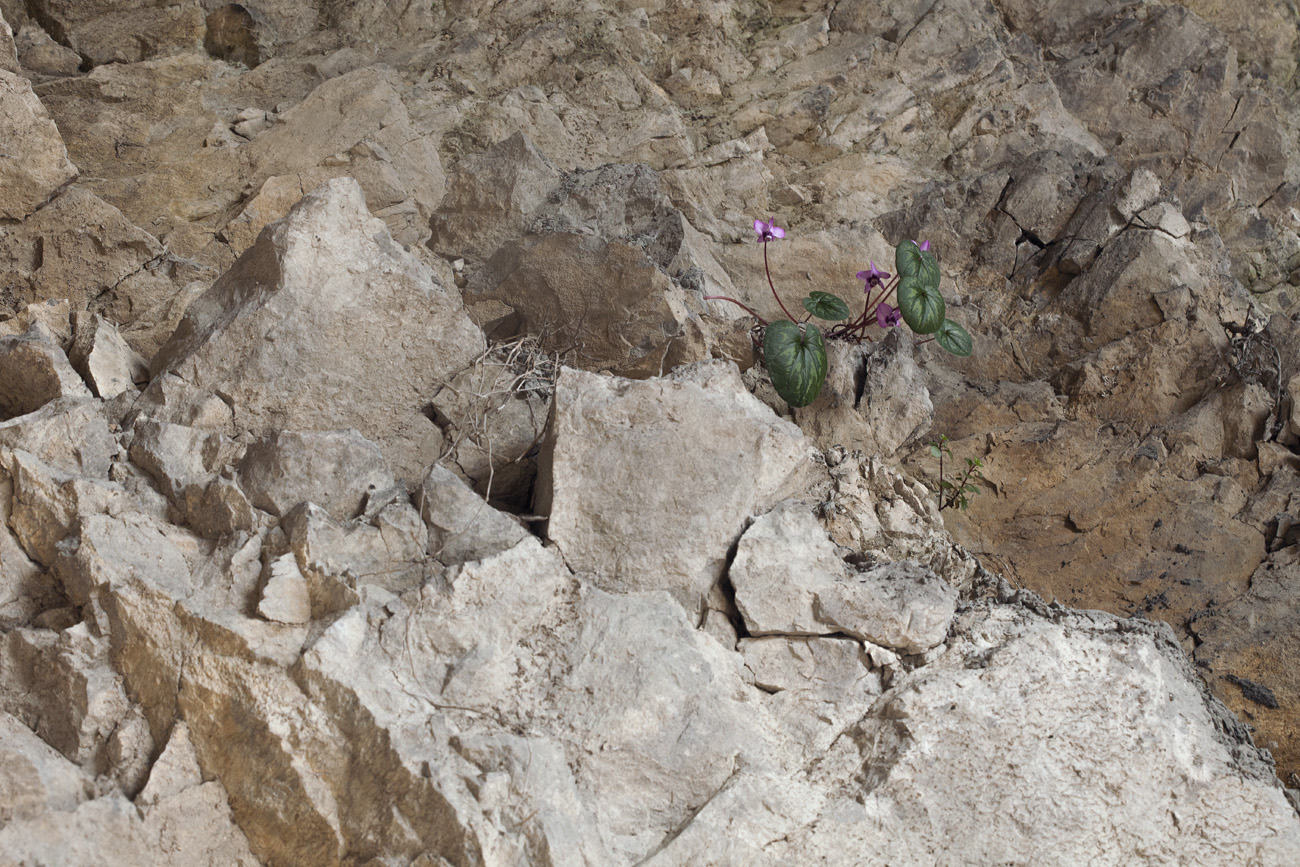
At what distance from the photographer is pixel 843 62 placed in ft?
18.3

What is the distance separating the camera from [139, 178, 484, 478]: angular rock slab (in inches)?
119

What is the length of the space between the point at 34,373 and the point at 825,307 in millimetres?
2706

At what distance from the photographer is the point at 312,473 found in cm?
268

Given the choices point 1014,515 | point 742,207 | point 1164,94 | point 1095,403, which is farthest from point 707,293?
point 1164,94

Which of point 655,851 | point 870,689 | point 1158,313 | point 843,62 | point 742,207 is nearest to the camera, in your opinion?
point 655,851

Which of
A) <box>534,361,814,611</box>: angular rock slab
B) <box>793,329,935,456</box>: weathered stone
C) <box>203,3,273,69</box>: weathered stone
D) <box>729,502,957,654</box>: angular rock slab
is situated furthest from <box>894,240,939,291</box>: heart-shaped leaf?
<box>203,3,273,69</box>: weathered stone

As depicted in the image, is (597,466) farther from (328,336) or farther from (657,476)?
(328,336)

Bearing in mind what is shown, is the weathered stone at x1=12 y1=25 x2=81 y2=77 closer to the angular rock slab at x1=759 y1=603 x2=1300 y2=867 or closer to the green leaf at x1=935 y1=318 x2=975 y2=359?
the green leaf at x1=935 y1=318 x2=975 y2=359

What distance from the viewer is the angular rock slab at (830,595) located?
2.64m

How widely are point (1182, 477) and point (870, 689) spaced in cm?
253

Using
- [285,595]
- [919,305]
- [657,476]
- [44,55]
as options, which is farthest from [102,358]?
[919,305]

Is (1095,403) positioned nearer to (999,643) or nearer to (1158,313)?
(1158,313)

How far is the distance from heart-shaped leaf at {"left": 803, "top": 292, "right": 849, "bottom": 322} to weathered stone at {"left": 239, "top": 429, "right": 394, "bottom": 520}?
70.2 inches

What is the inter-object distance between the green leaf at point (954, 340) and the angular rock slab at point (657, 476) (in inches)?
48.1
